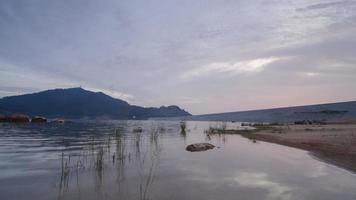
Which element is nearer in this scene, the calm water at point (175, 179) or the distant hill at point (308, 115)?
the calm water at point (175, 179)

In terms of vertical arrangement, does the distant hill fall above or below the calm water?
above

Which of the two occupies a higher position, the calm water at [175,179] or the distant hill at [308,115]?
the distant hill at [308,115]

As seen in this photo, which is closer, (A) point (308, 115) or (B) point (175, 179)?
(B) point (175, 179)

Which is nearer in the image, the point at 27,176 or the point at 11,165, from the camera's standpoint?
the point at 27,176

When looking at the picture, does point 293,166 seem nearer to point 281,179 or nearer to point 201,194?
point 281,179

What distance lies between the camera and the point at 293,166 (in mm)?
12539

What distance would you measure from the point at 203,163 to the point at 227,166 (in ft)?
3.83

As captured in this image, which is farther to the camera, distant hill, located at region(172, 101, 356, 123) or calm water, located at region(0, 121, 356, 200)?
distant hill, located at region(172, 101, 356, 123)

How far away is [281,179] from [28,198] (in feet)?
25.0

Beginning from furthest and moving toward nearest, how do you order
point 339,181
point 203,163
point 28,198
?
point 203,163
point 339,181
point 28,198

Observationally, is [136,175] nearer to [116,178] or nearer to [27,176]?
[116,178]

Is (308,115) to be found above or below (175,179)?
above

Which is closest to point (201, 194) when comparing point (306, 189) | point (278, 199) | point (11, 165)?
point (278, 199)

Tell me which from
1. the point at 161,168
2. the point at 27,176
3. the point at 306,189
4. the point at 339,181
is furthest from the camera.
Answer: the point at 161,168
